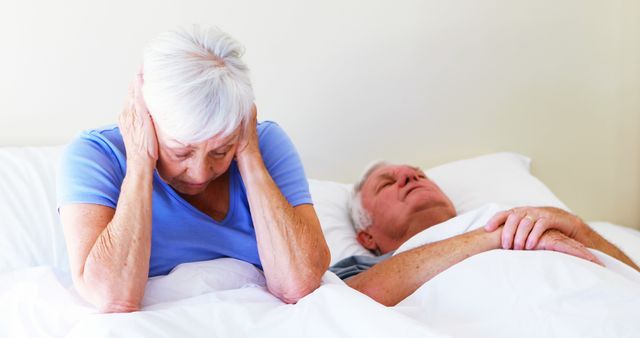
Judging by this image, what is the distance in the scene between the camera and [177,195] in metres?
1.63

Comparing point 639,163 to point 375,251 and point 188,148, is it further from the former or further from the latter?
point 188,148

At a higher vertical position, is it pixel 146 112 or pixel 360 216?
pixel 146 112

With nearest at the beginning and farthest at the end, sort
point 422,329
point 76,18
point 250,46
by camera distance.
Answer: point 422,329
point 76,18
point 250,46

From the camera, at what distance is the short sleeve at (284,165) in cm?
169

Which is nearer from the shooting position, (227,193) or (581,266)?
(581,266)

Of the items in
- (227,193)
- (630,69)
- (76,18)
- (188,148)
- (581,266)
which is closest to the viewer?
(188,148)

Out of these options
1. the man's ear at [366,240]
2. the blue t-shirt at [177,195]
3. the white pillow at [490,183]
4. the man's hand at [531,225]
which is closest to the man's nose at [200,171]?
the blue t-shirt at [177,195]

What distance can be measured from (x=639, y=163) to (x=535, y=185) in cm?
61

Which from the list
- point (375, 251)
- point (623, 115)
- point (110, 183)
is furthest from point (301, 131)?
point (623, 115)

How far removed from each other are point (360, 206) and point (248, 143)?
0.71 meters

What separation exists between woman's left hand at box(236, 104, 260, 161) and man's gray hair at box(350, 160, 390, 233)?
67 cm

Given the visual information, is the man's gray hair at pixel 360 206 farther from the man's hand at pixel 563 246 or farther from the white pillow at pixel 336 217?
the man's hand at pixel 563 246

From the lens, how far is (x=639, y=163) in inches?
112

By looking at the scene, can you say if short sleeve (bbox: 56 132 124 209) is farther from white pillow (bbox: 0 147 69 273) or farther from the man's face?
the man's face
